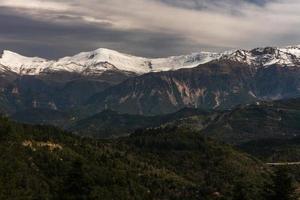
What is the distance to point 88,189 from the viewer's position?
142 metres

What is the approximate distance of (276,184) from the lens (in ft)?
452

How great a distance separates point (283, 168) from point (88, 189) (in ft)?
150

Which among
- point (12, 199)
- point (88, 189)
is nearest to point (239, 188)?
point (88, 189)

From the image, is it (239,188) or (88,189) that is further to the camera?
(239,188)

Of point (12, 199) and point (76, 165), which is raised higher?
point (76, 165)

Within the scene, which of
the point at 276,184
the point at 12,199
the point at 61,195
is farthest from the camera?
the point at 12,199

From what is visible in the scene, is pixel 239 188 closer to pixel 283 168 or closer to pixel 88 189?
pixel 283 168

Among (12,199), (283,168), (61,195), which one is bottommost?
(12,199)

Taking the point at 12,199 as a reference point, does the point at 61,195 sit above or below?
above

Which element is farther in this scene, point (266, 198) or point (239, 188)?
point (239, 188)

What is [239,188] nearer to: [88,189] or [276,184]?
[276,184]

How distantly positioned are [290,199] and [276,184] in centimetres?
468

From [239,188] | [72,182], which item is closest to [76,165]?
[72,182]

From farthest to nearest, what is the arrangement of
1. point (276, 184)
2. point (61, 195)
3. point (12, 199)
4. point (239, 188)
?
1. point (12, 199)
2. point (239, 188)
3. point (61, 195)
4. point (276, 184)
